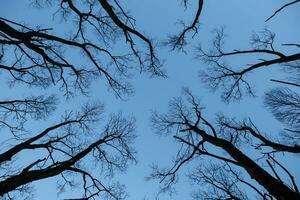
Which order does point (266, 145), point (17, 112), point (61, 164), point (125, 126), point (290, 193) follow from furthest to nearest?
point (125, 126), point (17, 112), point (61, 164), point (266, 145), point (290, 193)

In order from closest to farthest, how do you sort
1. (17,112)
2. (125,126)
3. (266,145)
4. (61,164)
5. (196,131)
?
1. (266,145)
2. (61,164)
3. (17,112)
4. (196,131)
5. (125,126)

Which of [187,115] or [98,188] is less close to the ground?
[187,115]

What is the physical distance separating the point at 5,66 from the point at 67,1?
8.61ft

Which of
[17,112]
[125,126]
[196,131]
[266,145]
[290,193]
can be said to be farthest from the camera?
[125,126]

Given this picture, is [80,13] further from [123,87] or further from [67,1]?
[123,87]

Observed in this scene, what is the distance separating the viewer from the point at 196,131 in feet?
32.1

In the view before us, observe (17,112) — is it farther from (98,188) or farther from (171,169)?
(171,169)

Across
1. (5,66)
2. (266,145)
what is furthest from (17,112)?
(266,145)

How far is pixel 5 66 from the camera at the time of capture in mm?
7949

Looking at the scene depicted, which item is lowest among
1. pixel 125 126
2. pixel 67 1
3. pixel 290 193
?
pixel 290 193

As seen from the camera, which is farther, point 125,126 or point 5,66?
point 125,126

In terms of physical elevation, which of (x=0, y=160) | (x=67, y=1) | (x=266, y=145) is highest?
(x=67, y=1)

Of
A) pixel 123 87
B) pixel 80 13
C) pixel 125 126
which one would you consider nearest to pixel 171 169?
→ pixel 125 126

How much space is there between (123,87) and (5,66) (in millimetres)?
3743
